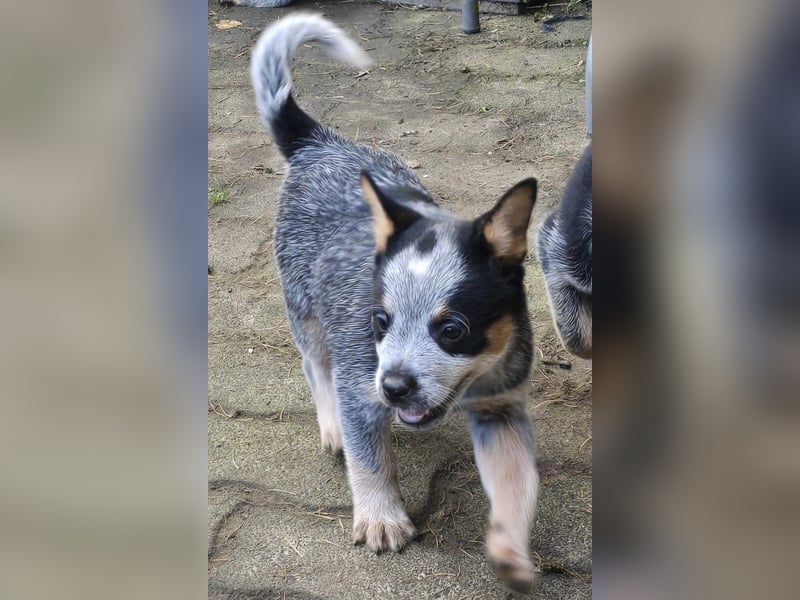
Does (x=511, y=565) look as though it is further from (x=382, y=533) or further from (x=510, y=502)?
(x=382, y=533)

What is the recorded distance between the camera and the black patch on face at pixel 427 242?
1653 millimetres

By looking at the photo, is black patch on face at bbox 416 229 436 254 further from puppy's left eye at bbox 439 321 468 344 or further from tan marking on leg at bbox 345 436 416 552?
tan marking on leg at bbox 345 436 416 552

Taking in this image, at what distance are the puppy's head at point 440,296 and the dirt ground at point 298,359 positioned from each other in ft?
1.26

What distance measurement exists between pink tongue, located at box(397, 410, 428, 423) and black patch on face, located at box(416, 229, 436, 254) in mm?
334

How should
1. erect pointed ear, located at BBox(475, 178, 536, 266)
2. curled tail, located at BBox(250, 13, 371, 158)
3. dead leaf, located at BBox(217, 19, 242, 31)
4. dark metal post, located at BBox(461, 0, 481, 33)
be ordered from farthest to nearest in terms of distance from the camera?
dark metal post, located at BBox(461, 0, 481, 33), dead leaf, located at BBox(217, 19, 242, 31), curled tail, located at BBox(250, 13, 371, 158), erect pointed ear, located at BBox(475, 178, 536, 266)

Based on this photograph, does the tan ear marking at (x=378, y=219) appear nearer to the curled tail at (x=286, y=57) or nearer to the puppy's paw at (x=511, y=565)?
the curled tail at (x=286, y=57)

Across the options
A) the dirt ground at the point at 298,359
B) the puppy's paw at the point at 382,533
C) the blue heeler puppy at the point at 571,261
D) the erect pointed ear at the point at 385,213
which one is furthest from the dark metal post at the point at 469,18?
the puppy's paw at the point at 382,533

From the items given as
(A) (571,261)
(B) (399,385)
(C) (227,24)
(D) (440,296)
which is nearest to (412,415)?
(B) (399,385)

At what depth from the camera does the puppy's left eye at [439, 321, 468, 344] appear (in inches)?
63.9

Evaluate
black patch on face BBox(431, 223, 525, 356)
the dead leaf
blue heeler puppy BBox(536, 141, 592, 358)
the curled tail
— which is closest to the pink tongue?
black patch on face BBox(431, 223, 525, 356)

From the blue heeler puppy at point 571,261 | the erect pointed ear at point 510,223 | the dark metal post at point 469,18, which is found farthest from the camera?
the dark metal post at point 469,18
